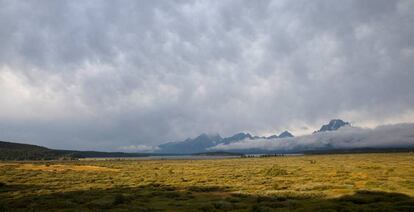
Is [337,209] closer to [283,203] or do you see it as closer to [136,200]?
[283,203]

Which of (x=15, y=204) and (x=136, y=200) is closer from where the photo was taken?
(x=15, y=204)

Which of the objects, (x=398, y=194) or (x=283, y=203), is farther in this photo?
(x=398, y=194)

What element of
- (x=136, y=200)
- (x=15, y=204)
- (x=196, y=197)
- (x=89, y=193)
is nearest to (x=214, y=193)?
(x=196, y=197)

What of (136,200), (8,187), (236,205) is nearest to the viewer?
(236,205)

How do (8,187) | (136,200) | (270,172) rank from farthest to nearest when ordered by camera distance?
(270,172)
(8,187)
(136,200)

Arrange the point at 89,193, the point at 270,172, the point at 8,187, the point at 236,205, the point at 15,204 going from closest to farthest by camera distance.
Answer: the point at 236,205
the point at 15,204
the point at 89,193
the point at 8,187
the point at 270,172

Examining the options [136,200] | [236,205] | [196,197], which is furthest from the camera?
[196,197]

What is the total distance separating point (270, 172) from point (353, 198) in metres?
31.3

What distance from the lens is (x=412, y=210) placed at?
76.6ft

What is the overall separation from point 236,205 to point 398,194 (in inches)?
596

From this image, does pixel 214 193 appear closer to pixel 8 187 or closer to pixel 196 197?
pixel 196 197

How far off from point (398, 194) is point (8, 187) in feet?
143

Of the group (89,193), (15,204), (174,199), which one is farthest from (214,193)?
(15,204)

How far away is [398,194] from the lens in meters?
31.8
